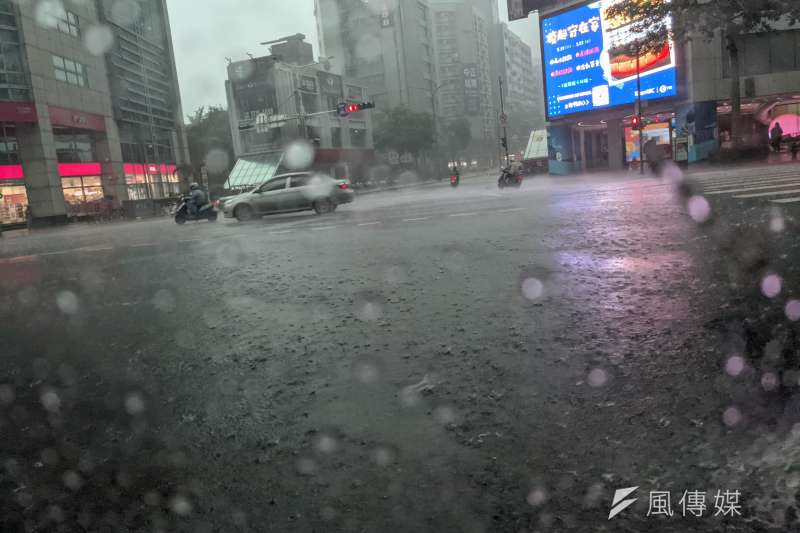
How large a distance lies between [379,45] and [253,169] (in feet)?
141

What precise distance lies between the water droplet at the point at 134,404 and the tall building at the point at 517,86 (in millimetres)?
118566

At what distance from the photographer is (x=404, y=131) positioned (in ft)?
219

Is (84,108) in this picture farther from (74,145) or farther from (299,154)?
(299,154)

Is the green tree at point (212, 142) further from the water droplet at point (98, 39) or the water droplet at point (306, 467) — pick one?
the water droplet at point (306, 467)

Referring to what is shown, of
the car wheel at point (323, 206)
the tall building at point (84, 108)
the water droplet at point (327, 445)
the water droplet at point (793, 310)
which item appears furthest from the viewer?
the tall building at point (84, 108)

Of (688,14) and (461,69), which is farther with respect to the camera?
(461,69)

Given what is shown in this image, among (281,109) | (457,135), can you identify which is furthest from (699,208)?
(457,135)

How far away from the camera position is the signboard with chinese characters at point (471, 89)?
345ft

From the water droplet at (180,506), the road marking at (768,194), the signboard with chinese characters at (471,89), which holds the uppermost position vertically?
the signboard with chinese characters at (471,89)

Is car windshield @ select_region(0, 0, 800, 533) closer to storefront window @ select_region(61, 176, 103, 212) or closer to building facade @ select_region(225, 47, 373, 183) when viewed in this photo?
storefront window @ select_region(61, 176, 103, 212)

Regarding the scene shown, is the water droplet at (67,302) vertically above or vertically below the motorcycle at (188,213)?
below

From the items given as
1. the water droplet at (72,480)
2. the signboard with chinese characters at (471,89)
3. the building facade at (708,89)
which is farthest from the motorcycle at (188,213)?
the signboard with chinese characters at (471,89)

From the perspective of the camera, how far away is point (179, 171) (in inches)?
1902

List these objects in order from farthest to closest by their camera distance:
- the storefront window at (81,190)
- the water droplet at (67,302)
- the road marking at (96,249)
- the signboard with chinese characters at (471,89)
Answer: the signboard with chinese characters at (471,89) < the storefront window at (81,190) < the road marking at (96,249) < the water droplet at (67,302)
